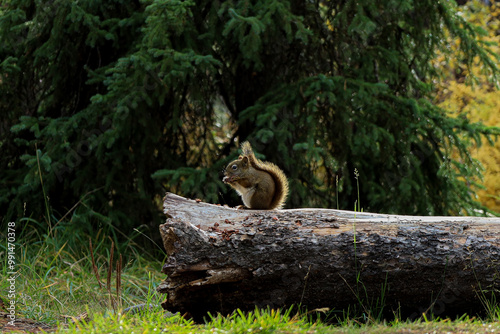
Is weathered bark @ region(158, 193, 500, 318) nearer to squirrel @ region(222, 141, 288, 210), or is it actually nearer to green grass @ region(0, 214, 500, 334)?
green grass @ region(0, 214, 500, 334)

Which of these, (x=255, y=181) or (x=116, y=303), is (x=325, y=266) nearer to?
(x=255, y=181)

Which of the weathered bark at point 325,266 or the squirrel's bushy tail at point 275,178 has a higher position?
the squirrel's bushy tail at point 275,178

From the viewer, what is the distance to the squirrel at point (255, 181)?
149 inches

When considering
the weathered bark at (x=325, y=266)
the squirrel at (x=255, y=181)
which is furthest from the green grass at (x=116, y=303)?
the squirrel at (x=255, y=181)

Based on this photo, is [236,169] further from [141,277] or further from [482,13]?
[482,13]

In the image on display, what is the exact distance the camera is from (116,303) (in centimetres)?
358

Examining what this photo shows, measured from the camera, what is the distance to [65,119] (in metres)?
5.27

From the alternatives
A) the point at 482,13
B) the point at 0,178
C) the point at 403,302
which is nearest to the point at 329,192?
the point at 403,302

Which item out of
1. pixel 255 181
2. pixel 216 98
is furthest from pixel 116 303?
pixel 216 98

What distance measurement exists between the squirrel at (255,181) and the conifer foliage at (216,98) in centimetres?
96

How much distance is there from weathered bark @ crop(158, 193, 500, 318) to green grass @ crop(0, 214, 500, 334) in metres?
0.09

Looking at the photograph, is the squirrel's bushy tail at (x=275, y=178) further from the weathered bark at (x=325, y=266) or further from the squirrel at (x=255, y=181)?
the weathered bark at (x=325, y=266)

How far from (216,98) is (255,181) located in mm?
2510

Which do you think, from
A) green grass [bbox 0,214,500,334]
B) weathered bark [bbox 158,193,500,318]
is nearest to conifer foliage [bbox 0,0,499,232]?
green grass [bbox 0,214,500,334]
